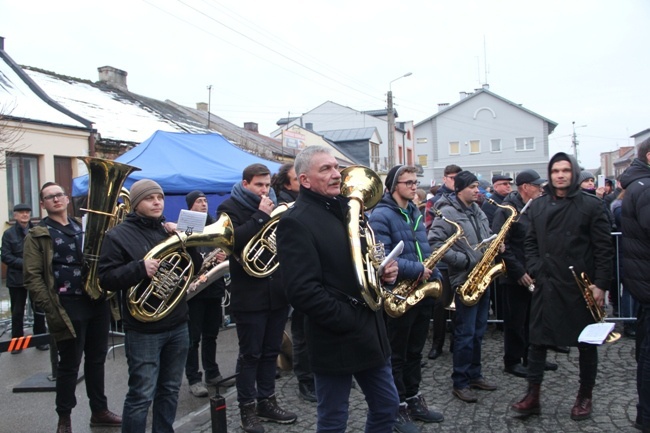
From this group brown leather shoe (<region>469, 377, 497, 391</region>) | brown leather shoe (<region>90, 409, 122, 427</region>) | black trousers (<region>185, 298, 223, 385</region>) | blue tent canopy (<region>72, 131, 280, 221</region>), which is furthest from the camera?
blue tent canopy (<region>72, 131, 280, 221</region>)

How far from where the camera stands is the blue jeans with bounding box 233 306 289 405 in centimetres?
430

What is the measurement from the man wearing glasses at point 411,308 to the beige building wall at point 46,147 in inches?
491

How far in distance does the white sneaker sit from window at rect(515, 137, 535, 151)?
2014 inches

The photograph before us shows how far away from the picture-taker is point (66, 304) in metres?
4.25

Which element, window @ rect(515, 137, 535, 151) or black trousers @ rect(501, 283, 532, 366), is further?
window @ rect(515, 137, 535, 151)

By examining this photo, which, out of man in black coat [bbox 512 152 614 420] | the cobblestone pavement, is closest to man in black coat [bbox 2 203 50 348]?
the cobblestone pavement

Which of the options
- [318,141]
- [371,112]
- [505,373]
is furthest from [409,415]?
[371,112]

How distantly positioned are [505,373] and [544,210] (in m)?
2.03

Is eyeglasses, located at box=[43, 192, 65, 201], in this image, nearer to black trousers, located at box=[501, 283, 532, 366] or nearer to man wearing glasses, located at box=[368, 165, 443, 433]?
man wearing glasses, located at box=[368, 165, 443, 433]

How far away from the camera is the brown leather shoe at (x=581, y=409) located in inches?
169

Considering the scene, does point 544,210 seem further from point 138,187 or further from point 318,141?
point 318,141

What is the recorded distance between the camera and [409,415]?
4430mm

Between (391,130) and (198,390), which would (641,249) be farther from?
(391,130)

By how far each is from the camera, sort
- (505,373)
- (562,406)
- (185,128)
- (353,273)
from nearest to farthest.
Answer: (353,273), (562,406), (505,373), (185,128)
